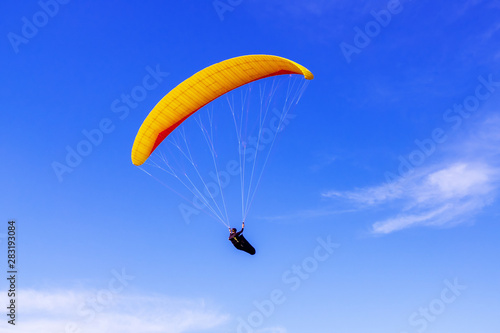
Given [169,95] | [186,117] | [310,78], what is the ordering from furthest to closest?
[186,117]
[169,95]
[310,78]

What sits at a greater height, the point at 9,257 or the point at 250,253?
the point at 9,257

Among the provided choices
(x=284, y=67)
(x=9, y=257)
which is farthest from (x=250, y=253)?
(x=9, y=257)

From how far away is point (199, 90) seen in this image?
80.8ft

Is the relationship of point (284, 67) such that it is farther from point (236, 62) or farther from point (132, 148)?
point (132, 148)

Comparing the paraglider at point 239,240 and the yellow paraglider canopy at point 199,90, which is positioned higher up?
the yellow paraglider canopy at point 199,90

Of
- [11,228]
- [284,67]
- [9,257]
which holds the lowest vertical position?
[9,257]

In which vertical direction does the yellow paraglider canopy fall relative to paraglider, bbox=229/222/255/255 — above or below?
above

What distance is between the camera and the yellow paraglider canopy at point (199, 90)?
23469 mm

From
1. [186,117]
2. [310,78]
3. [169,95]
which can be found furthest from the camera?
[186,117]

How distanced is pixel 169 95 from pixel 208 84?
1980 millimetres

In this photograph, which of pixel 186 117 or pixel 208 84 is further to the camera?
pixel 186 117

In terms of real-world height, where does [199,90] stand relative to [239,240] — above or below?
above

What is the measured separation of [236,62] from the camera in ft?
76.8

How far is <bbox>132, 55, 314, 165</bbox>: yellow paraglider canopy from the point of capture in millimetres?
23469
